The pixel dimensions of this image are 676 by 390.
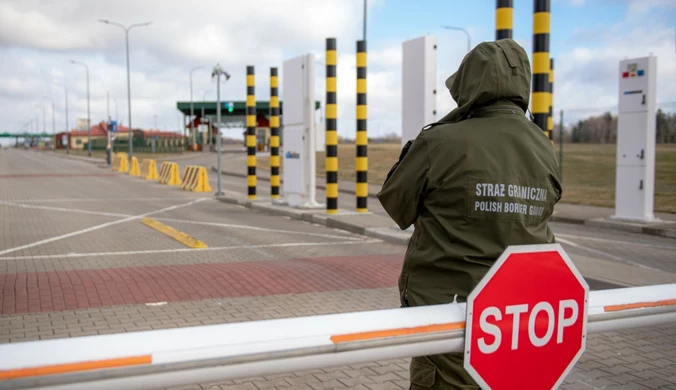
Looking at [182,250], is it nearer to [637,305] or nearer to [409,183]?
[409,183]

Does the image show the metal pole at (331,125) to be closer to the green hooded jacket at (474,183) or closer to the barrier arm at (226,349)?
the green hooded jacket at (474,183)

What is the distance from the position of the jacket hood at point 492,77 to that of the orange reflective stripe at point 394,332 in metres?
0.90

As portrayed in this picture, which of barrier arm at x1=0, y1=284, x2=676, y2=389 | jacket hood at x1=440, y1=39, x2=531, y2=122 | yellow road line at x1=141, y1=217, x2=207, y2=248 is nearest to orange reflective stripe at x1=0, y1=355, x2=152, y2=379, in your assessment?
barrier arm at x1=0, y1=284, x2=676, y2=389

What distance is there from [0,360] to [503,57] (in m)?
2.02

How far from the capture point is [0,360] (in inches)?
64.4

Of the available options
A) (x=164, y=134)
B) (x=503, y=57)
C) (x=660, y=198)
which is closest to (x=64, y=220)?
(x=503, y=57)

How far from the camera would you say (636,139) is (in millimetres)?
13266

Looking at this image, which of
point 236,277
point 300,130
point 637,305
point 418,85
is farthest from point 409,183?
point 300,130

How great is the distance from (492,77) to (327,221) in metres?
11.3

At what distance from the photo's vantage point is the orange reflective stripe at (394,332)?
2008 millimetres

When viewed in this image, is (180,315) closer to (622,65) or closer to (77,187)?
(622,65)

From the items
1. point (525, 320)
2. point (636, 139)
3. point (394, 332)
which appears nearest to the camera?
point (394, 332)

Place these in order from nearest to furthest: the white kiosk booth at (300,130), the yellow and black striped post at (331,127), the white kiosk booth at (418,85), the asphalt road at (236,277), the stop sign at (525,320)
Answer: the stop sign at (525,320)
the asphalt road at (236,277)
the white kiosk booth at (418,85)
the yellow and black striped post at (331,127)
the white kiosk booth at (300,130)

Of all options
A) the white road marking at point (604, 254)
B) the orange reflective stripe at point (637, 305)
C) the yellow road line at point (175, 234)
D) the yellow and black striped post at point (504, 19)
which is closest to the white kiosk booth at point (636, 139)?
the white road marking at point (604, 254)
